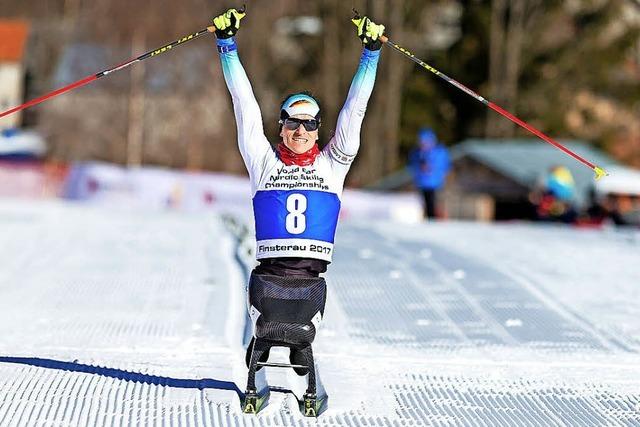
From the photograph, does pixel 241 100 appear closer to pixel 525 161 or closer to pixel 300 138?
pixel 300 138

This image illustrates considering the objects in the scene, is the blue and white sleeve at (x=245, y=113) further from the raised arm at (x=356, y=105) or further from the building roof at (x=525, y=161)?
the building roof at (x=525, y=161)

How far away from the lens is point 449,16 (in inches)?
1887

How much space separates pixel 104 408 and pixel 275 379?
93cm

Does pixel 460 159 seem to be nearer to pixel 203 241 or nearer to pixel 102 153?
pixel 203 241

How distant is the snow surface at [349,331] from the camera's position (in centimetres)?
534

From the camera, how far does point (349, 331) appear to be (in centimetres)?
725

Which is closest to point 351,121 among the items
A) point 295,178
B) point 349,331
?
point 295,178

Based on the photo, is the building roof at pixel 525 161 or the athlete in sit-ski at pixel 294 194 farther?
the building roof at pixel 525 161

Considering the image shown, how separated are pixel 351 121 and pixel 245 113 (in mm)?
455

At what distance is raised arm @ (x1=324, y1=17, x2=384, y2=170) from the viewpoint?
514 cm

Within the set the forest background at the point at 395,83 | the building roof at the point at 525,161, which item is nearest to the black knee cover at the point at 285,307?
the building roof at the point at 525,161

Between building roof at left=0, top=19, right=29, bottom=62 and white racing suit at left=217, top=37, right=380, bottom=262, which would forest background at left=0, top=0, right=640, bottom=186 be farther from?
white racing suit at left=217, top=37, right=380, bottom=262

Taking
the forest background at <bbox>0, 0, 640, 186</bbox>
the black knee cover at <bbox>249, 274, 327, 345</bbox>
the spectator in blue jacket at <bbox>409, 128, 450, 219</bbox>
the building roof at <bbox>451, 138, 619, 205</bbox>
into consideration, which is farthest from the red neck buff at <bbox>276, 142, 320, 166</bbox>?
the forest background at <bbox>0, 0, 640, 186</bbox>

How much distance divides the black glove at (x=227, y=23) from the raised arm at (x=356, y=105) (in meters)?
0.53
